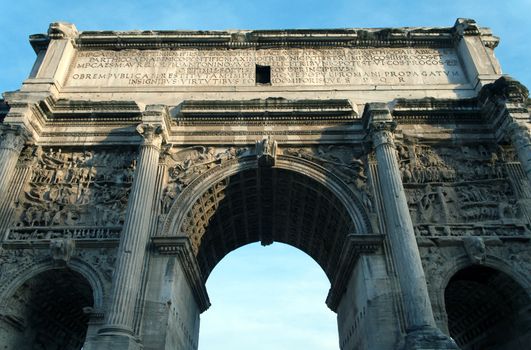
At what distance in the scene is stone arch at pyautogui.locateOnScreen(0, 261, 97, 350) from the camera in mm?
12539

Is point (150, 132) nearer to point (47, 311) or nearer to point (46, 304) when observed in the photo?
point (46, 304)

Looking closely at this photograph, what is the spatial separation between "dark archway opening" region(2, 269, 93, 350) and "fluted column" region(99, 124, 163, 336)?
2.09 metres

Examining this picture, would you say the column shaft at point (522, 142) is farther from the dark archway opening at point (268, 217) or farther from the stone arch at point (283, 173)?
the dark archway opening at point (268, 217)

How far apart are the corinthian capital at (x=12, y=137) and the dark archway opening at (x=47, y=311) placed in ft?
14.1

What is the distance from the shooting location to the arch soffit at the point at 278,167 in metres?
13.6

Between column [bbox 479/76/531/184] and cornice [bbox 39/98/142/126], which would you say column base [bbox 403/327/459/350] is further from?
cornice [bbox 39/98/142/126]

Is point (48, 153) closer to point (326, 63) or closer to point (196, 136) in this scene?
point (196, 136)

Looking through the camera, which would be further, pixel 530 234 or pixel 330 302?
pixel 330 302

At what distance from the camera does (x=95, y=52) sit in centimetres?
1844

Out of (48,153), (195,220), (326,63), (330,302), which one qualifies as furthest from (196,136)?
(330,302)

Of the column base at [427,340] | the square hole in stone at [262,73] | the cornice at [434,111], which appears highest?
the square hole in stone at [262,73]

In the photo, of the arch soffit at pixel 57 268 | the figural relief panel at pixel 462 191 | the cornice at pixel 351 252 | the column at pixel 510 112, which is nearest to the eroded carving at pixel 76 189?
the arch soffit at pixel 57 268

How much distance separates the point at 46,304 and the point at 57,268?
206 cm

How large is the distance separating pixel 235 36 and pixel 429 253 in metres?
11.2
